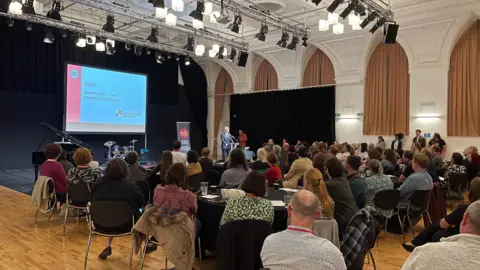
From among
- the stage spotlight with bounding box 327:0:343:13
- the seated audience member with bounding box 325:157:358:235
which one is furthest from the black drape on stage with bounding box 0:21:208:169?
the seated audience member with bounding box 325:157:358:235

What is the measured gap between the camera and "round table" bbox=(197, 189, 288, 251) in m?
3.37

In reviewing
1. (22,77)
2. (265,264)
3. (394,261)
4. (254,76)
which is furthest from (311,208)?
(254,76)

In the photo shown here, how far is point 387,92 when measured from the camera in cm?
1137

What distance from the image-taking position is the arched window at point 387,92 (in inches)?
433

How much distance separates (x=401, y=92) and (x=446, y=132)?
181 centimetres

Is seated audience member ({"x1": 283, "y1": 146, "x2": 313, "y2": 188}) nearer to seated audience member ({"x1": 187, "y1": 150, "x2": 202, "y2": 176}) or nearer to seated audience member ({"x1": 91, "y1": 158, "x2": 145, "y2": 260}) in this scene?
seated audience member ({"x1": 187, "y1": 150, "x2": 202, "y2": 176})

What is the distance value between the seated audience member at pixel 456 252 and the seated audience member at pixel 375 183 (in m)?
3.24

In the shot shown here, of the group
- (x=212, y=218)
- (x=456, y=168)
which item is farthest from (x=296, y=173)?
(x=456, y=168)

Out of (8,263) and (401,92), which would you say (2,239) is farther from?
(401,92)

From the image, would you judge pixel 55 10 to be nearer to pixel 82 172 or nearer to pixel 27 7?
pixel 27 7

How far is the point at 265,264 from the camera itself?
→ 187cm

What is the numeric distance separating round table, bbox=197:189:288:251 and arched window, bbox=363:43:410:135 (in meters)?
8.62

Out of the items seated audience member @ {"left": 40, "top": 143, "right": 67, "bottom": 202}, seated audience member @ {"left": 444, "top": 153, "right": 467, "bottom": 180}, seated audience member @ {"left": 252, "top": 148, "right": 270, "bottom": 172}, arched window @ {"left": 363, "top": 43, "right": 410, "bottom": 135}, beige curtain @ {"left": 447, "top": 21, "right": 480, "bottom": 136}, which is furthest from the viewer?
arched window @ {"left": 363, "top": 43, "right": 410, "bottom": 135}

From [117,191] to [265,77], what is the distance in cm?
1207
